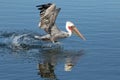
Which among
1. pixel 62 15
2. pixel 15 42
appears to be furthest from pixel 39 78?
pixel 62 15

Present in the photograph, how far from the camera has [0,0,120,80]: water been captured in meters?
14.1

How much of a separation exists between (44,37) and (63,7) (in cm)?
687

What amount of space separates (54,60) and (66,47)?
6.43 feet

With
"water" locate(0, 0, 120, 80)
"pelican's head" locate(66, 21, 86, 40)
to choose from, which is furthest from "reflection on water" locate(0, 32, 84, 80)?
"pelican's head" locate(66, 21, 86, 40)

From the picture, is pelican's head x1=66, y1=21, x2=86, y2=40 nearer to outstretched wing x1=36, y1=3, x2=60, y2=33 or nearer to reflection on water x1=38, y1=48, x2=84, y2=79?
outstretched wing x1=36, y1=3, x2=60, y2=33

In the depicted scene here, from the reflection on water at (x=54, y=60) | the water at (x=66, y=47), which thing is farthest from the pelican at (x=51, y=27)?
the reflection on water at (x=54, y=60)

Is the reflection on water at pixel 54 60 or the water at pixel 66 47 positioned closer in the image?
the water at pixel 66 47

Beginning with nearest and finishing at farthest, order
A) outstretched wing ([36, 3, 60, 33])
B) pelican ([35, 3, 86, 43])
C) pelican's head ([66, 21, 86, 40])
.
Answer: outstretched wing ([36, 3, 60, 33]) → pelican ([35, 3, 86, 43]) → pelican's head ([66, 21, 86, 40])

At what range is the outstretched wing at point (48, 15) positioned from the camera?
17656 millimetres

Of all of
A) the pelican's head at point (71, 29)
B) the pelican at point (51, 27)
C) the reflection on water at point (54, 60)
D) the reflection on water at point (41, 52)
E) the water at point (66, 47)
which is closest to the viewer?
the water at point (66, 47)

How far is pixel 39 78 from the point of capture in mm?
13555

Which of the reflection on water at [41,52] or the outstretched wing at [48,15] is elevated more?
the outstretched wing at [48,15]

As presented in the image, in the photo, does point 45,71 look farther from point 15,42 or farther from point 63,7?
point 63,7

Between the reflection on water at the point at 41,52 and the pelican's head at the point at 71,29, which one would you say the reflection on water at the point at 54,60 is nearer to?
the reflection on water at the point at 41,52
